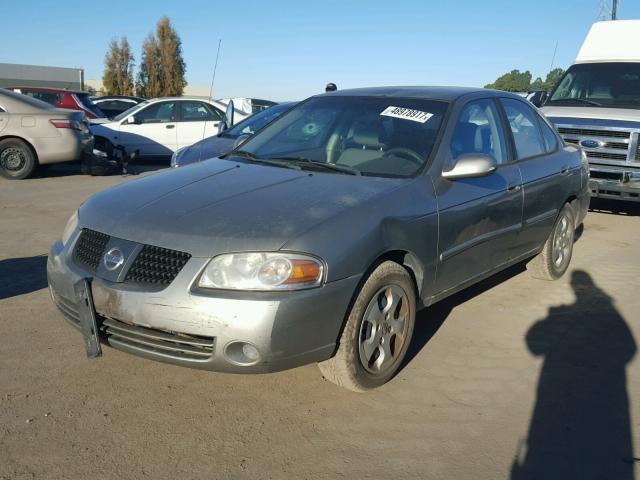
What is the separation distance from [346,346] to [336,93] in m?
2.44

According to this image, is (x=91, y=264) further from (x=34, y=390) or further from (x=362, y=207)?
(x=362, y=207)

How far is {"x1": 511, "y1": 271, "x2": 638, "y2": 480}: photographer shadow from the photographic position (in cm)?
284

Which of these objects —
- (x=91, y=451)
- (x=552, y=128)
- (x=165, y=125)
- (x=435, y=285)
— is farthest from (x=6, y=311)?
(x=165, y=125)

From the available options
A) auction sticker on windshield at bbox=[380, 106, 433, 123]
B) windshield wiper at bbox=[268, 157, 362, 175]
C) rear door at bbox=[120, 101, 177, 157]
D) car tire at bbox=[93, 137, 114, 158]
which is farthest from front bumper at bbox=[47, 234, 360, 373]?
rear door at bbox=[120, 101, 177, 157]

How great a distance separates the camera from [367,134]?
4.29 metres

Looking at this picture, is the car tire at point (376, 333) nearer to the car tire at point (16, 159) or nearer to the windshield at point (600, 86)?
the windshield at point (600, 86)

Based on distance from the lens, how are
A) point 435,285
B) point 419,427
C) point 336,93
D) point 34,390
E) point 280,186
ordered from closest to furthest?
point 419,427 < point 34,390 < point 280,186 < point 435,285 < point 336,93

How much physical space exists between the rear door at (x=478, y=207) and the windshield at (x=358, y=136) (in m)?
0.23

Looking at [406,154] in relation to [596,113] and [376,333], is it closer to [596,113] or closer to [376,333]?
[376,333]

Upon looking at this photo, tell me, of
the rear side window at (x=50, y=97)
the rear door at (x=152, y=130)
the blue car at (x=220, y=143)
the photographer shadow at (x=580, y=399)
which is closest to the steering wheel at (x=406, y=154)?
the photographer shadow at (x=580, y=399)

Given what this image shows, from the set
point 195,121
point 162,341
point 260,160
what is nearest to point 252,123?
point 260,160

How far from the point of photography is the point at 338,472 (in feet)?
9.00

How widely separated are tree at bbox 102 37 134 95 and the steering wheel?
1784 inches

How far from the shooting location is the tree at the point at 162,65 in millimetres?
45562
